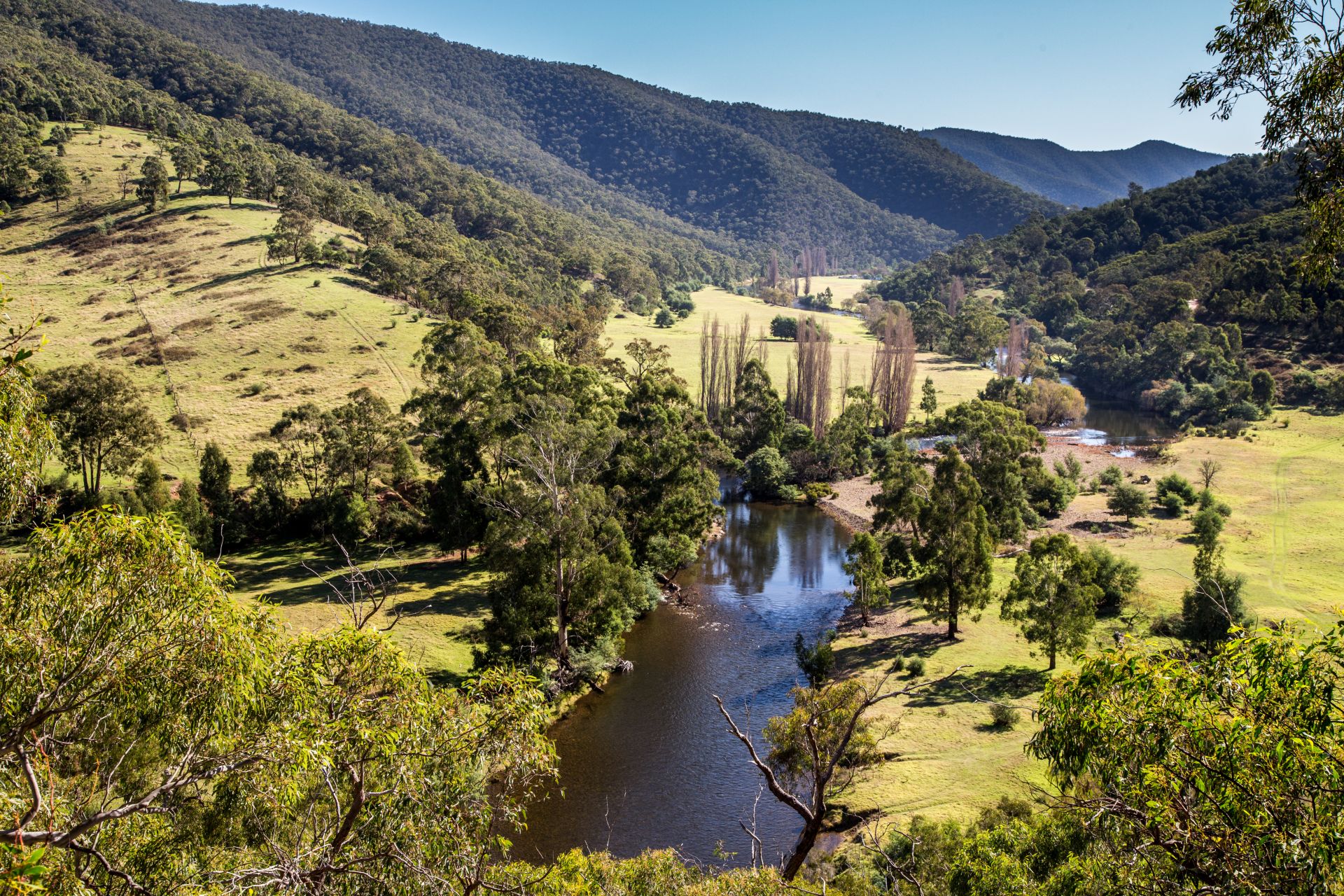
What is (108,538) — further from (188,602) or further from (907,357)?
(907,357)

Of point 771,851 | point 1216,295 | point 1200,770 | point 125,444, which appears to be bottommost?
point 771,851

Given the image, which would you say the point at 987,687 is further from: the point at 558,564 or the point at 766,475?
the point at 766,475

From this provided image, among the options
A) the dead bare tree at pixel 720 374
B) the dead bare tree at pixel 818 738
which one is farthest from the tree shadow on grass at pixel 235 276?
the dead bare tree at pixel 818 738

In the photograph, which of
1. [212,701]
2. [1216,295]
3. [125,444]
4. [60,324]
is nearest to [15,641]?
[212,701]

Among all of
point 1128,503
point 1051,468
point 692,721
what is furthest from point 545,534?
point 1051,468

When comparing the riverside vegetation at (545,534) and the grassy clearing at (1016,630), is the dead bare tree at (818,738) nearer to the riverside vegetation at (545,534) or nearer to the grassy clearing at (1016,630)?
the riverside vegetation at (545,534)

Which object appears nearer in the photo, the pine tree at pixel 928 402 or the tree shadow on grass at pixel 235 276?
the tree shadow on grass at pixel 235 276
